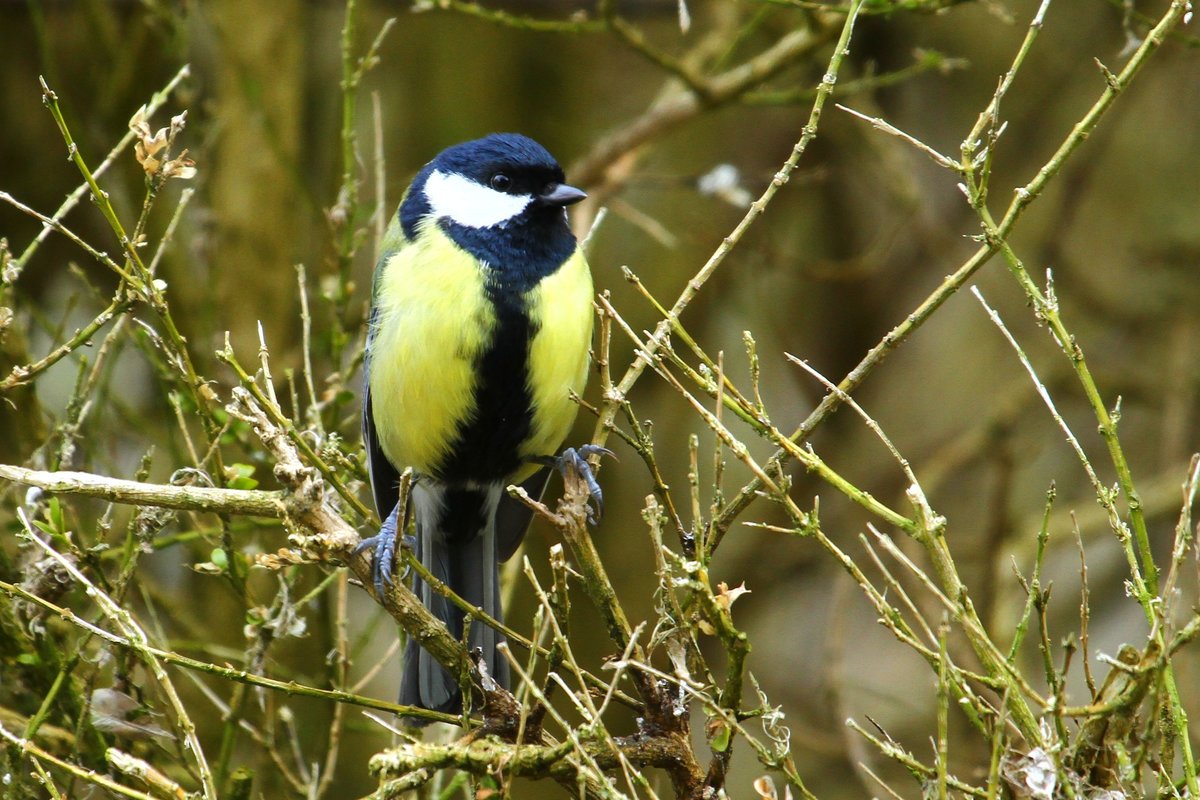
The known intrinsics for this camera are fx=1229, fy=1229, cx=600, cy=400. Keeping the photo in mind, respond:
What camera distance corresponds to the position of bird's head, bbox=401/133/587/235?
99.2 inches

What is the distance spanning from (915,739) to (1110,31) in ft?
8.70

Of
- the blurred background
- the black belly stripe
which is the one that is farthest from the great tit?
the blurred background

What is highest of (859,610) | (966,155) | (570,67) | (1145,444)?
(966,155)

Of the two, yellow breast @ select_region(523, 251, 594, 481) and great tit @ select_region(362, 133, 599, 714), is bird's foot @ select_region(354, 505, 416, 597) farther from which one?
yellow breast @ select_region(523, 251, 594, 481)

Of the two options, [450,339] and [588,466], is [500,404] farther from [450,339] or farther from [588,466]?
[588,466]

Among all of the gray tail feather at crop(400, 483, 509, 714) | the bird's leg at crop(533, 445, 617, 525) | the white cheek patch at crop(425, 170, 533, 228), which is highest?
the white cheek patch at crop(425, 170, 533, 228)

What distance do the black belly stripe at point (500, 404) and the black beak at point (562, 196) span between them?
0.26 m

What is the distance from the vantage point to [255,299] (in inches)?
144

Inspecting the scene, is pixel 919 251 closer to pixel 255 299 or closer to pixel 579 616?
pixel 579 616

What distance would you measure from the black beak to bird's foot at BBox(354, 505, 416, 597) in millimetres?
731

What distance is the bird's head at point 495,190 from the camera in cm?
252

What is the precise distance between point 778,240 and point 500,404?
2.82 metres

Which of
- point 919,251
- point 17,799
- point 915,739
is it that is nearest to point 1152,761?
point 17,799

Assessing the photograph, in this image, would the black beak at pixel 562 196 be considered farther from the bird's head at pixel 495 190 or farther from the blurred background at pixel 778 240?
the blurred background at pixel 778 240
